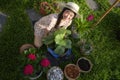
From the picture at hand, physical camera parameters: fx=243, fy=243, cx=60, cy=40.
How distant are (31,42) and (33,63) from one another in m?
0.96

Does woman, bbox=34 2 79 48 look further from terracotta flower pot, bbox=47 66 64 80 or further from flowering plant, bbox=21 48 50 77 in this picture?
terracotta flower pot, bbox=47 66 64 80

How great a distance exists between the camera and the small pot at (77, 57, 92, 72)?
5435 millimetres

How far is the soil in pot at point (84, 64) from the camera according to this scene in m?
5.45

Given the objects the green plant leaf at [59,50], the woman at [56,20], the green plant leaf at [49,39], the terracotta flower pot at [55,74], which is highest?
the woman at [56,20]

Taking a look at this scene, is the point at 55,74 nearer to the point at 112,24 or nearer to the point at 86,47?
the point at 86,47

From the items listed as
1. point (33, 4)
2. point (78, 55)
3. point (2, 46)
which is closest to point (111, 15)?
point (78, 55)

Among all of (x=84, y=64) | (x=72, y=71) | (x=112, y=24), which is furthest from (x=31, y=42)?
(x=112, y=24)

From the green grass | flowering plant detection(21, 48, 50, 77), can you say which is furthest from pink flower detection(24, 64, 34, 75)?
the green grass

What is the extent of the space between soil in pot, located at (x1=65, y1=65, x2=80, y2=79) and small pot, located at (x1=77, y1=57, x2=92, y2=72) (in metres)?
0.15

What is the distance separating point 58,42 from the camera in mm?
4777

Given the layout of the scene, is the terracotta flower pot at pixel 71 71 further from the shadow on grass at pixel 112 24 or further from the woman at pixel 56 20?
the shadow on grass at pixel 112 24

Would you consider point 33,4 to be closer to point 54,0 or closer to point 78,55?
point 54,0

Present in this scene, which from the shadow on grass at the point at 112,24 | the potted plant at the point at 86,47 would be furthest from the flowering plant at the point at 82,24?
the shadow on grass at the point at 112,24

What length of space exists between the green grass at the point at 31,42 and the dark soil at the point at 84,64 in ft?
0.63
